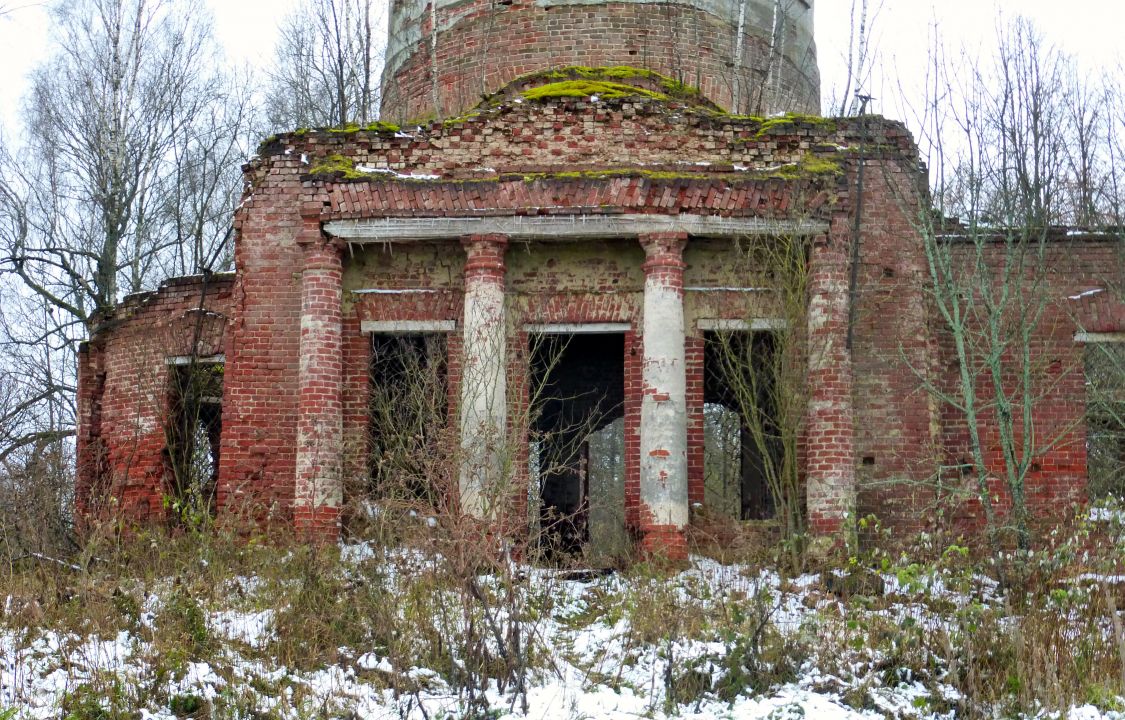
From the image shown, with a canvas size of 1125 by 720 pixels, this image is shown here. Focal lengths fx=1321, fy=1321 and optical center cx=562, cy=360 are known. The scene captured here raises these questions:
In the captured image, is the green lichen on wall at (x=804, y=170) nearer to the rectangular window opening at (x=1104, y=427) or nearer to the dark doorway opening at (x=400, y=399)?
the dark doorway opening at (x=400, y=399)

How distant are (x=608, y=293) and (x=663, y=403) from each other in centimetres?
133

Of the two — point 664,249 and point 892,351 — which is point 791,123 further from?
point 892,351

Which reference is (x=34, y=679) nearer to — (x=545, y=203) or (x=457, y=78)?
(x=545, y=203)

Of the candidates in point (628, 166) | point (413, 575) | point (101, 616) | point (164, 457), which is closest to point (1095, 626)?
point (413, 575)

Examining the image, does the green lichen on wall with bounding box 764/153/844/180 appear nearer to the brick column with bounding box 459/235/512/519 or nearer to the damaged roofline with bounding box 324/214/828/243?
the damaged roofline with bounding box 324/214/828/243

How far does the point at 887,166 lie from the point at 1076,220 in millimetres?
3646

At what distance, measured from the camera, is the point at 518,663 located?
7.81m

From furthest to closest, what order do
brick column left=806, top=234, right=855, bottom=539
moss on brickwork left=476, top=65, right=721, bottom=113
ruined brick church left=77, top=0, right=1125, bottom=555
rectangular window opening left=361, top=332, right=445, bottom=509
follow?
moss on brickwork left=476, top=65, right=721, bottom=113, ruined brick church left=77, top=0, right=1125, bottom=555, brick column left=806, top=234, right=855, bottom=539, rectangular window opening left=361, top=332, right=445, bottom=509

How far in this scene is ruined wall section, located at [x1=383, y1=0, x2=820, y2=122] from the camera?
14.5m

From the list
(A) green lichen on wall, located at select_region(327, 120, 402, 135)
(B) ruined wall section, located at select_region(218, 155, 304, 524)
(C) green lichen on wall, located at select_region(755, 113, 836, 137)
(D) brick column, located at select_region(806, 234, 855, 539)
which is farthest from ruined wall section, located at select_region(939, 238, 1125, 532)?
(B) ruined wall section, located at select_region(218, 155, 304, 524)

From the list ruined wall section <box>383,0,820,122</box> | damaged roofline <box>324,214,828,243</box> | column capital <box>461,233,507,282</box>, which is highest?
ruined wall section <box>383,0,820,122</box>

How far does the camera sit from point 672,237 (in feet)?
38.1

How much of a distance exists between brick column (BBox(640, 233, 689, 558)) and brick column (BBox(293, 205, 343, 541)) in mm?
2723

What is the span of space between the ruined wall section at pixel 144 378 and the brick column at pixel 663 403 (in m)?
4.24
